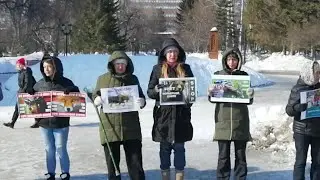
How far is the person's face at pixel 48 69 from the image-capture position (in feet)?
21.3

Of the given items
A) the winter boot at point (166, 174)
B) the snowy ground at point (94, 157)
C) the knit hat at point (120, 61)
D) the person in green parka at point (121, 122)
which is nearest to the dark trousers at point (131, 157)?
the person in green parka at point (121, 122)

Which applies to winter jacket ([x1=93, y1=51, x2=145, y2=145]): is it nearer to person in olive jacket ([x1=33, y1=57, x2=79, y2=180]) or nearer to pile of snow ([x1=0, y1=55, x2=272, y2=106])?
person in olive jacket ([x1=33, y1=57, x2=79, y2=180])

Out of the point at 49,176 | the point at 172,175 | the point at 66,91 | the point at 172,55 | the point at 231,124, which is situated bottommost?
the point at 172,175

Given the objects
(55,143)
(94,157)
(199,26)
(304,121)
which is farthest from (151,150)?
(199,26)

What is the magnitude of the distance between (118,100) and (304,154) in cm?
236

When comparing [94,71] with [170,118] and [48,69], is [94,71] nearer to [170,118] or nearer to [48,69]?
[48,69]

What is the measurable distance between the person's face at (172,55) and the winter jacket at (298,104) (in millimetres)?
1490

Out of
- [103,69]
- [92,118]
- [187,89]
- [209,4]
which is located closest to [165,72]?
[187,89]

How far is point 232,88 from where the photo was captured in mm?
6359

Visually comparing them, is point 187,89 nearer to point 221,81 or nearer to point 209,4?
point 221,81

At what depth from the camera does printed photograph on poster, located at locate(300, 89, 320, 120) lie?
20.4 feet

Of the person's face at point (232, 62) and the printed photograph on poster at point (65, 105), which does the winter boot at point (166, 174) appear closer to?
the printed photograph on poster at point (65, 105)

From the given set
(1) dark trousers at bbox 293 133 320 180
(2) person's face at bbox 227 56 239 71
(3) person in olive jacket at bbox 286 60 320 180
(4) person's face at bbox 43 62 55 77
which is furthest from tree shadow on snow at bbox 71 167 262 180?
(2) person's face at bbox 227 56 239 71

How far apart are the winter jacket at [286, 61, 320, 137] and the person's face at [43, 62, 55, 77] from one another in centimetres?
294
